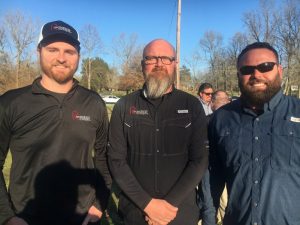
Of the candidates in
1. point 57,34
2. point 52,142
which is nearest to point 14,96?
point 52,142

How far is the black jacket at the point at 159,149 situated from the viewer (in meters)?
3.13

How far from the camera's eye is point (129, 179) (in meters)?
3.13

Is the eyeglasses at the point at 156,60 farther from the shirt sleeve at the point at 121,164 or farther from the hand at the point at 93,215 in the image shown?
the hand at the point at 93,215

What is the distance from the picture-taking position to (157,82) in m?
3.27

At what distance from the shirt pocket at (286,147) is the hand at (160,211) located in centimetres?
99

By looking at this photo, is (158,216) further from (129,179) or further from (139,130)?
(139,130)

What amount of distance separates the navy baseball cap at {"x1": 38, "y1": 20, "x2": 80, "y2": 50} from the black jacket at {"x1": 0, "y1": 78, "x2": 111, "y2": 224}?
410 millimetres

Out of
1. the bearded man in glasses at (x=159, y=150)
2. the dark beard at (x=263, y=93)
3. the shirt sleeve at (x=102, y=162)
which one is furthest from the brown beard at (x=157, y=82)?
the dark beard at (x=263, y=93)

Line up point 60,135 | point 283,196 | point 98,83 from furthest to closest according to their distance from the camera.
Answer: point 98,83
point 60,135
point 283,196

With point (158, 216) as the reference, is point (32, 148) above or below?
above

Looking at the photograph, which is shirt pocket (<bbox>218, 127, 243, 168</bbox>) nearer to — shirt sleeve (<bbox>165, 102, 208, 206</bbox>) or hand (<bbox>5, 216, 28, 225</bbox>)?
shirt sleeve (<bbox>165, 102, 208, 206</bbox>)

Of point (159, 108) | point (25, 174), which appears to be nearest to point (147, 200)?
point (159, 108)

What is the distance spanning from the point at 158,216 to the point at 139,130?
32.1 inches

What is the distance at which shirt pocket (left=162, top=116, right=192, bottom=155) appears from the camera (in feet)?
10.5
